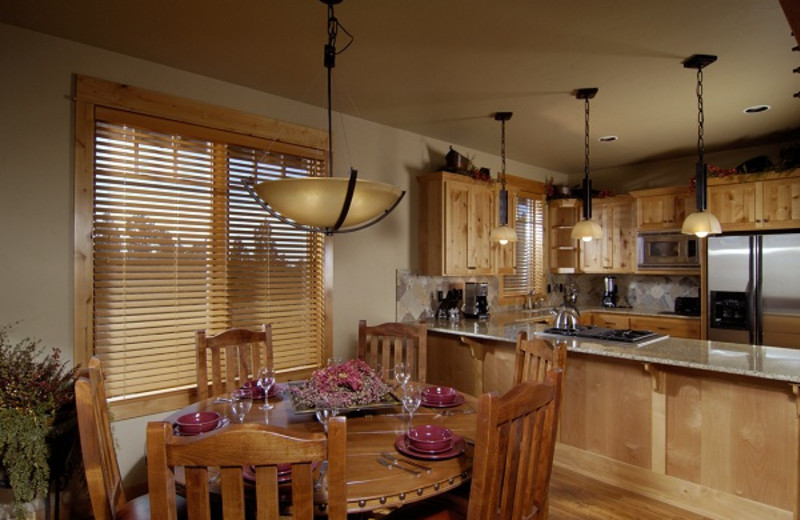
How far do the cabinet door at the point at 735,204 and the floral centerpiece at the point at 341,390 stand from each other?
420cm

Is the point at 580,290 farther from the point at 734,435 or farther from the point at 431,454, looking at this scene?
the point at 431,454

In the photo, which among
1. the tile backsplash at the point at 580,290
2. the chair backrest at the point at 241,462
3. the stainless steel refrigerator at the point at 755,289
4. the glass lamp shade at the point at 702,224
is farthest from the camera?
the tile backsplash at the point at 580,290

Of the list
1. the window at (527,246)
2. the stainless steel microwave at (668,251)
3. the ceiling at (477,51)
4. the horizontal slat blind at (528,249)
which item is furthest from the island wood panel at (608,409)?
the stainless steel microwave at (668,251)

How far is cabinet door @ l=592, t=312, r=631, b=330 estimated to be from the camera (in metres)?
5.11

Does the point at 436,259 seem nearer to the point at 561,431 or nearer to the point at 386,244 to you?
the point at 386,244

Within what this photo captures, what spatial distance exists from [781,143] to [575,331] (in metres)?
3.30

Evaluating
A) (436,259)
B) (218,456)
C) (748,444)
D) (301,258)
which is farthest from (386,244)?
(218,456)

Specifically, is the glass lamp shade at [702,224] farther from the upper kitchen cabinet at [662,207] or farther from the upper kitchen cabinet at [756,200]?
the upper kitchen cabinet at [662,207]

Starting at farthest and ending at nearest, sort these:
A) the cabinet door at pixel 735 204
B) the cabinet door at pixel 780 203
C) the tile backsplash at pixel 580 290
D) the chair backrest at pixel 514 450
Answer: the cabinet door at pixel 735 204 → the tile backsplash at pixel 580 290 → the cabinet door at pixel 780 203 → the chair backrest at pixel 514 450

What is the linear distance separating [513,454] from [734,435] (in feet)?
6.44

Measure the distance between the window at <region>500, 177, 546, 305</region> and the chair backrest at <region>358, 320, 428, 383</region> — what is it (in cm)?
242

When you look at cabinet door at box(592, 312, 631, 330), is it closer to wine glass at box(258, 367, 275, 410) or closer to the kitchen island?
the kitchen island

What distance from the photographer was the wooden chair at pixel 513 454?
123cm

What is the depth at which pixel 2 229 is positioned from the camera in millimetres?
2236
